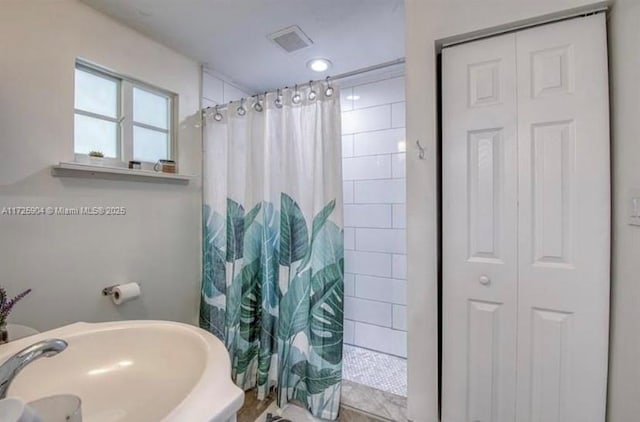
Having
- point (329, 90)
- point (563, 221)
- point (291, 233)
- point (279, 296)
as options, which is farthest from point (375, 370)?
point (329, 90)

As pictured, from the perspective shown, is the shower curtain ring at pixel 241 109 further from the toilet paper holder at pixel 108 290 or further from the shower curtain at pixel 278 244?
the toilet paper holder at pixel 108 290

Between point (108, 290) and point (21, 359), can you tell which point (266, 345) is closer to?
point (108, 290)

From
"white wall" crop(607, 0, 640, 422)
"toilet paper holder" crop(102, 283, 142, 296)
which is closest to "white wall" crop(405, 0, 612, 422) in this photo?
"white wall" crop(607, 0, 640, 422)

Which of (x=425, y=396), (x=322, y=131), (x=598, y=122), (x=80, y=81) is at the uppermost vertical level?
(x=80, y=81)

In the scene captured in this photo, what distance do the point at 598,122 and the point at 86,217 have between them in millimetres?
2247

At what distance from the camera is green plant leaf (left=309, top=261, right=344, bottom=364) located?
1.61 metres

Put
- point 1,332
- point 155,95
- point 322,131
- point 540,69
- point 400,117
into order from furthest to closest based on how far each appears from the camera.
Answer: point 400,117, point 155,95, point 322,131, point 540,69, point 1,332

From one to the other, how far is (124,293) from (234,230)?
672 millimetres

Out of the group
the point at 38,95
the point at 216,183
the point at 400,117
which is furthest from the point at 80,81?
the point at 400,117

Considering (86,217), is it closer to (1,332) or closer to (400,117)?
(1,332)

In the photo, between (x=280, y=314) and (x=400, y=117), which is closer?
(x=280, y=314)

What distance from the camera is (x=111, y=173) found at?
1.59 m

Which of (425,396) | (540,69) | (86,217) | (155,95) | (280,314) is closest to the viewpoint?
(540,69)

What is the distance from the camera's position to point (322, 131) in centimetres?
162
